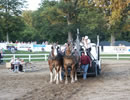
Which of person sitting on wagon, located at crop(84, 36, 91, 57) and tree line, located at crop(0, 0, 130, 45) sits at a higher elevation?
tree line, located at crop(0, 0, 130, 45)

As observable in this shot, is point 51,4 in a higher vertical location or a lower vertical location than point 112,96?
higher

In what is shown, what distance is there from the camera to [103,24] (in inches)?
1790

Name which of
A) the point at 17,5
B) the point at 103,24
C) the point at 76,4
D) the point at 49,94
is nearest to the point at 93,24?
the point at 103,24

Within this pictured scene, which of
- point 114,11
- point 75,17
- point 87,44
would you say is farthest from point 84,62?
point 75,17

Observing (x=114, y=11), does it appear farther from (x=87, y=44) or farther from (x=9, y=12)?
(x=87, y=44)

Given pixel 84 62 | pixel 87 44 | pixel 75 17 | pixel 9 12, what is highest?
pixel 9 12

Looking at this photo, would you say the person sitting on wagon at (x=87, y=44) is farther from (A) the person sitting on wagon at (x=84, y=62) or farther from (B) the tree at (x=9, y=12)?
(B) the tree at (x=9, y=12)

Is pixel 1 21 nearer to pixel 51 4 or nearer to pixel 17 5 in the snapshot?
pixel 17 5

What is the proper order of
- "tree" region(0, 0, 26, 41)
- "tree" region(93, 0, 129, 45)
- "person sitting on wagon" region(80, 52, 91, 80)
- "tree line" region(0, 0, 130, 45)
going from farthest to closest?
"tree" region(0, 0, 26, 41) → "tree line" region(0, 0, 130, 45) → "tree" region(93, 0, 129, 45) → "person sitting on wagon" region(80, 52, 91, 80)

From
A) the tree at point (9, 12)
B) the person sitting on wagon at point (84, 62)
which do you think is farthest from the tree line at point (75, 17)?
the person sitting on wagon at point (84, 62)

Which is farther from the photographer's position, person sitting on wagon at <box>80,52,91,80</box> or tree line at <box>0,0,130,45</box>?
tree line at <box>0,0,130,45</box>

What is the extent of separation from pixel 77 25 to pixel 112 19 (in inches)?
334

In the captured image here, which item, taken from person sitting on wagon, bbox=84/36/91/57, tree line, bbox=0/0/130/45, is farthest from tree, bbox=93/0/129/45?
person sitting on wagon, bbox=84/36/91/57

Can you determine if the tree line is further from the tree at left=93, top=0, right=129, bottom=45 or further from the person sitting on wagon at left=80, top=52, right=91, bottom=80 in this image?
the person sitting on wagon at left=80, top=52, right=91, bottom=80
